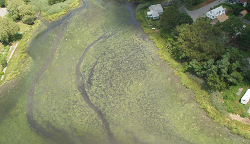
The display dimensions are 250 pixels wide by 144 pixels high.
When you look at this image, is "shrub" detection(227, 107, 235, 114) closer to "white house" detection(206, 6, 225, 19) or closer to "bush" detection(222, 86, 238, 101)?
"bush" detection(222, 86, 238, 101)

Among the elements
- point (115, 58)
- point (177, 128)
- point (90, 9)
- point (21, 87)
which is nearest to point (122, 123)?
point (177, 128)

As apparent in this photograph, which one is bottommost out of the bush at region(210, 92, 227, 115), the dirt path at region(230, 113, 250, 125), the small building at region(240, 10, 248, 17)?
the dirt path at region(230, 113, 250, 125)

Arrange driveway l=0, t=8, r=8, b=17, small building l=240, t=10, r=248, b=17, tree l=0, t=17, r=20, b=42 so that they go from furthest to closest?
driveway l=0, t=8, r=8, b=17 → tree l=0, t=17, r=20, b=42 → small building l=240, t=10, r=248, b=17

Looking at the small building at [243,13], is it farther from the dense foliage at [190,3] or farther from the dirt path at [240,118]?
the dirt path at [240,118]

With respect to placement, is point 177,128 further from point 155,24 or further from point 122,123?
point 155,24

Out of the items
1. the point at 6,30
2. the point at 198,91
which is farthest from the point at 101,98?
the point at 6,30

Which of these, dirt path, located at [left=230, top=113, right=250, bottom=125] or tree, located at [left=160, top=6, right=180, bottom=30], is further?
tree, located at [left=160, top=6, right=180, bottom=30]

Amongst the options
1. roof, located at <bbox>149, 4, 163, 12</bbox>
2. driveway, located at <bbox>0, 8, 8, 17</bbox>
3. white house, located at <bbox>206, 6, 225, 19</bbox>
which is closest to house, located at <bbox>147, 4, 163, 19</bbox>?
roof, located at <bbox>149, 4, 163, 12</bbox>
